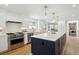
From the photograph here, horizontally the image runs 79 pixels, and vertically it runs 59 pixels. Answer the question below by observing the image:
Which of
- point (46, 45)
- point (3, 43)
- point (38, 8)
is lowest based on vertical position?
point (3, 43)

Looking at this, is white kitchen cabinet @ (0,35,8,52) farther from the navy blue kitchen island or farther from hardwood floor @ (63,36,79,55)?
hardwood floor @ (63,36,79,55)

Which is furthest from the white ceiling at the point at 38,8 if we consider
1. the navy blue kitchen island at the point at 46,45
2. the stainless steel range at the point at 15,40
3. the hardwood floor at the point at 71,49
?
the hardwood floor at the point at 71,49

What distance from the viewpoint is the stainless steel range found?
4959 millimetres

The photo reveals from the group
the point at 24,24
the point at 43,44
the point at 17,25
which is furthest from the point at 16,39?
the point at 43,44

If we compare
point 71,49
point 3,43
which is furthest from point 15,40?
point 71,49

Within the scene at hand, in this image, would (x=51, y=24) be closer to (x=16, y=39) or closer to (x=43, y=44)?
(x=16, y=39)

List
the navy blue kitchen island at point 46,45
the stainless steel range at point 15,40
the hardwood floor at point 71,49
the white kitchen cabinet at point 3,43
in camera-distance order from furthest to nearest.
A: the stainless steel range at point 15,40 → the hardwood floor at point 71,49 → the white kitchen cabinet at point 3,43 → the navy blue kitchen island at point 46,45

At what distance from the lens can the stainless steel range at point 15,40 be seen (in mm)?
4959

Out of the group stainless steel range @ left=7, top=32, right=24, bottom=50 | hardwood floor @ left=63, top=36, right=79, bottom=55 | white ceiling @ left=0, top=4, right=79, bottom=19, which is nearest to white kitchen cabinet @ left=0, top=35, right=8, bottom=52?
stainless steel range @ left=7, top=32, right=24, bottom=50

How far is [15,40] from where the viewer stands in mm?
5395

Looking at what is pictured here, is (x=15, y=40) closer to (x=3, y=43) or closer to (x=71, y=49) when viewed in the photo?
(x=3, y=43)

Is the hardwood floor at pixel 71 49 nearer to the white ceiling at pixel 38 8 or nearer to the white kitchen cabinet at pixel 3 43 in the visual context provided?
the white ceiling at pixel 38 8

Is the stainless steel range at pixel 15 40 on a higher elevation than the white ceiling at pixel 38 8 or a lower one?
lower
